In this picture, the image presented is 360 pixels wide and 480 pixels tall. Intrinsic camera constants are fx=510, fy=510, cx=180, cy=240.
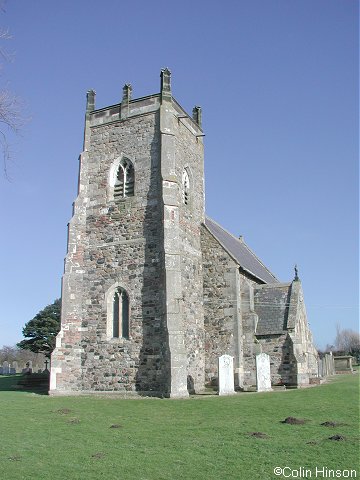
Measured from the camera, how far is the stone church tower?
21375mm

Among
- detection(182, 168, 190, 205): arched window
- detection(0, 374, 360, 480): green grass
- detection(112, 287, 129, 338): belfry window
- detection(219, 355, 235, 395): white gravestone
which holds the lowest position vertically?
detection(0, 374, 360, 480): green grass

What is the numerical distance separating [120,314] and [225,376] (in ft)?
17.6

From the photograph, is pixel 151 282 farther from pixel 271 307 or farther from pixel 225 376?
pixel 271 307

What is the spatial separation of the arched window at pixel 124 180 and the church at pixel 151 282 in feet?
0.17

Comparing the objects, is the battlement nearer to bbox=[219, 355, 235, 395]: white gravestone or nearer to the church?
the church

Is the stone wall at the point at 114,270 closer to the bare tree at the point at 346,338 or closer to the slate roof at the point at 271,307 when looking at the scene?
the slate roof at the point at 271,307

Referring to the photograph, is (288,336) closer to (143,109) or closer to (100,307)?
(100,307)

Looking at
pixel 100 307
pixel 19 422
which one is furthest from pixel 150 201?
pixel 19 422

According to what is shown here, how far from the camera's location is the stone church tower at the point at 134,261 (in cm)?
2138

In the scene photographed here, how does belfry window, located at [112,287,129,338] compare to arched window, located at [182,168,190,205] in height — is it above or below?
below

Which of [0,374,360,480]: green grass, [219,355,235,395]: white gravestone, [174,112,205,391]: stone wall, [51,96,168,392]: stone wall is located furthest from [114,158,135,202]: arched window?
[0,374,360,480]: green grass

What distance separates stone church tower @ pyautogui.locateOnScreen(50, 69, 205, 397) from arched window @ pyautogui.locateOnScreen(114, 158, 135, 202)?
0.05 metres

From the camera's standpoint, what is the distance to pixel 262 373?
2173 centimetres

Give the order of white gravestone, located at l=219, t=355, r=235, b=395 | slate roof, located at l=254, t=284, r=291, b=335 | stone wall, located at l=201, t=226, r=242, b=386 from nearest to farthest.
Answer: white gravestone, located at l=219, t=355, r=235, b=395 → stone wall, located at l=201, t=226, r=242, b=386 → slate roof, located at l=254, t=284, r=291, b=335
